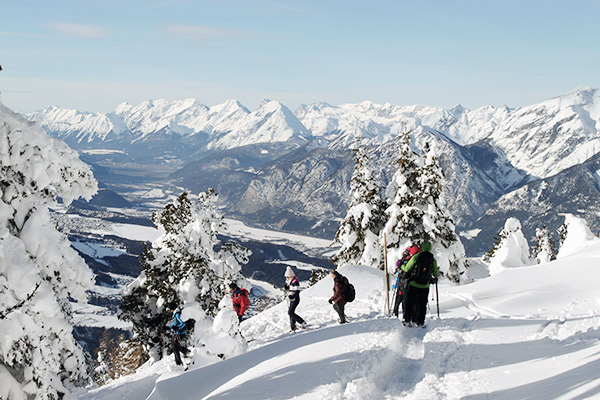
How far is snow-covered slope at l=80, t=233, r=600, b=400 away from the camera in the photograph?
25.2ft

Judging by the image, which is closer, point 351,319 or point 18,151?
point 18,151

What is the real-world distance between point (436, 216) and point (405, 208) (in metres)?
1.78

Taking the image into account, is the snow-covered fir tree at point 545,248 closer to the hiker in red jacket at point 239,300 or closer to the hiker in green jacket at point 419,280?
the hiker in red jacket at point 239,300

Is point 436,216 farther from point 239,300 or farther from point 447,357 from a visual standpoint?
point 447,357

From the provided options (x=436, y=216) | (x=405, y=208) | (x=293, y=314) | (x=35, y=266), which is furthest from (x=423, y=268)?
(x=436, y=216)

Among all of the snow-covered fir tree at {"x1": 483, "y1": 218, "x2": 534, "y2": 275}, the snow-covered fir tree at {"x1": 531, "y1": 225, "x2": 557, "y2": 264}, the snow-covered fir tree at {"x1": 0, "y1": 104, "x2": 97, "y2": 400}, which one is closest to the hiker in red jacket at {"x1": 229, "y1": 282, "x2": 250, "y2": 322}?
the snow-covered fir tree at {"x1": 0, "y1": 104, "x2": 97, "y2": 400}

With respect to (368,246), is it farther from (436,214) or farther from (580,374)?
(580,374)

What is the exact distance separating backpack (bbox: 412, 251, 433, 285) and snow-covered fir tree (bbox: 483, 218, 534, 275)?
64.8ft

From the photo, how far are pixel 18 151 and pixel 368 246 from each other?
2368 centimetres

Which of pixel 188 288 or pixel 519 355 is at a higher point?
pixel 519 355

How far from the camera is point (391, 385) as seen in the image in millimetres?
8469

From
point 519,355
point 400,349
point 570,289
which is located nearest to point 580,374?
point 519,355

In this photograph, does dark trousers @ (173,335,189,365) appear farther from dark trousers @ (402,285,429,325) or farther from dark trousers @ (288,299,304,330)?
dark trousers @ (402,285,429,325)

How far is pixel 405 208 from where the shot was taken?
86.5 feet
